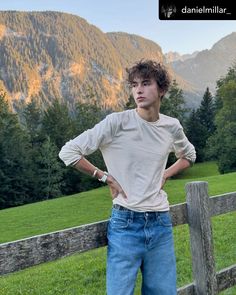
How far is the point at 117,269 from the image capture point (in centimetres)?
303

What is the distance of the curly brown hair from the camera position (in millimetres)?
3195

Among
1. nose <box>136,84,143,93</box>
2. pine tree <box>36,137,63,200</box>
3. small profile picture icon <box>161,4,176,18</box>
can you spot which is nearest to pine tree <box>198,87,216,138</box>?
pine tree <box>36,137,63,200</box>

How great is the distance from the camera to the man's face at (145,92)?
3191 mm

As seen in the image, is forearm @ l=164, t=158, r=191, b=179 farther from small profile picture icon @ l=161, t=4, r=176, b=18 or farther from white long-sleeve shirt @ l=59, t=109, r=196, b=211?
small profile picture icon @ l=161, t=4, r=176, b=18

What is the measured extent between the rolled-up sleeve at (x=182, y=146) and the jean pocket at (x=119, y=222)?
79 centimetres

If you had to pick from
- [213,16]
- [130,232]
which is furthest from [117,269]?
[213,16]

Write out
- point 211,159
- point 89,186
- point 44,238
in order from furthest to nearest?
point 211,159 < point 89,186 < point 44,238

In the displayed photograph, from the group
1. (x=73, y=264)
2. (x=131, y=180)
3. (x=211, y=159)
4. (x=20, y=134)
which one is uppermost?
(x=131, y=180)

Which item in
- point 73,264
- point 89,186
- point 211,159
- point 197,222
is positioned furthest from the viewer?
point 211,159

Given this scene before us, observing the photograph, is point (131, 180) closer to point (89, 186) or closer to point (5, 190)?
point (5, 190)

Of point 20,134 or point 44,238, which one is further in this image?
point 20,134

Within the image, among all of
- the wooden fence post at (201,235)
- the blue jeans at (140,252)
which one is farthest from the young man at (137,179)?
the wooden fence post at (201,235)

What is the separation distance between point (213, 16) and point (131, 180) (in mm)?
2216

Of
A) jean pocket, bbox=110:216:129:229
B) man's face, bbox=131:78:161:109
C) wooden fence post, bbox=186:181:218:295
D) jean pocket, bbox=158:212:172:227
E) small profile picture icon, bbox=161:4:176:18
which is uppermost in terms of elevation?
small profile picture icon, bbox=161:4:176:18
